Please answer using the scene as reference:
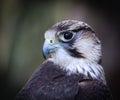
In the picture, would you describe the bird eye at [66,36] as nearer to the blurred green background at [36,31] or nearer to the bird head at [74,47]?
the bird head at [74,47]

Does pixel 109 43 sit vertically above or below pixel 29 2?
below

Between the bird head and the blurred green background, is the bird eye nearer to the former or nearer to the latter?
the bird head

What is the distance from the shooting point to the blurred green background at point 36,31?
21.6 feet

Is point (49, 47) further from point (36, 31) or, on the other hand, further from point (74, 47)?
point (36, 31)

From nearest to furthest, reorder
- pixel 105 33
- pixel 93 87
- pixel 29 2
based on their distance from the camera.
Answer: pixel 93 87 → pixel 105 33 → pixel 29 2

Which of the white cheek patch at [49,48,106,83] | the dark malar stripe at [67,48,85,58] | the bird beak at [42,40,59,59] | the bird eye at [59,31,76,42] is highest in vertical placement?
the bird eye at [59,31,76,42]

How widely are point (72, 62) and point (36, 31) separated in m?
2.78

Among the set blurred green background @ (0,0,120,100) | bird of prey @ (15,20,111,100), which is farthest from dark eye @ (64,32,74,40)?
blurred green background @ (0,0,120,100)

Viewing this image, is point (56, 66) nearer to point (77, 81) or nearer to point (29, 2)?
point (77, 81)

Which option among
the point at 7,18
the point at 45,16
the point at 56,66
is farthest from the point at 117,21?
the point at 56,66

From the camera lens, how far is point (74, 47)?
4.03 m

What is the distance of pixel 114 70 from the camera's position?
6.59 m

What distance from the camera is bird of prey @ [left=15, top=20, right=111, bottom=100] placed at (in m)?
3.80

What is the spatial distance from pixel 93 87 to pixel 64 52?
1.15ft
